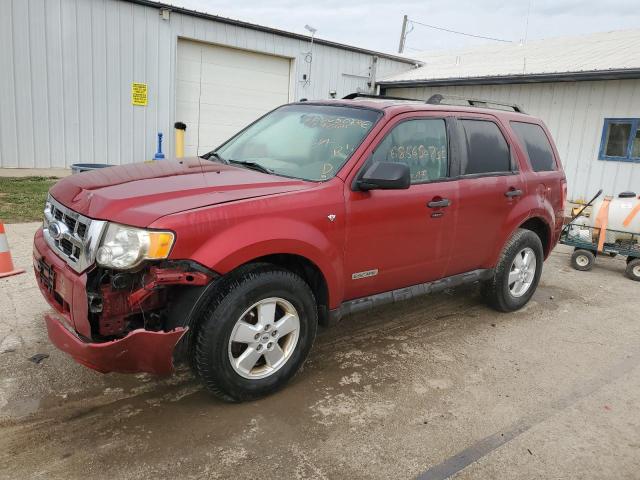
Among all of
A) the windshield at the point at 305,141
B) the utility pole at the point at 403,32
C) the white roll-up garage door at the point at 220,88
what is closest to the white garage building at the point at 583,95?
the white roll-up garage door at the point at 220,88

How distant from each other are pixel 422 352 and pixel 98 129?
32.7 feet

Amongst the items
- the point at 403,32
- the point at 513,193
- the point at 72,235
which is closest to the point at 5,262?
the point at 72,235

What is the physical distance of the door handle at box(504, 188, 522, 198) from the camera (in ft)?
15.2

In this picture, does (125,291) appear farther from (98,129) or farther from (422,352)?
(98,129)

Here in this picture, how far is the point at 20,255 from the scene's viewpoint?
5793 mm

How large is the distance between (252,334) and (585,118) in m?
11.9

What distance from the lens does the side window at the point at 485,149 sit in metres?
4.41

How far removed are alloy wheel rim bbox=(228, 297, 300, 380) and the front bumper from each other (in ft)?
1.33

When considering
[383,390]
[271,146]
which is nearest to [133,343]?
[383,390]

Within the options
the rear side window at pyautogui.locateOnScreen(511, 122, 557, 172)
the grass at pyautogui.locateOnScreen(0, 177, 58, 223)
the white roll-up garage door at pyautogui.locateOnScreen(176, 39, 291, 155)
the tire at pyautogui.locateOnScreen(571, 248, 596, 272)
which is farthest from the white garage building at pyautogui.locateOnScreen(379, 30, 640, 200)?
the grass at pyautogui.locateOnScreen(0, 177, 58, 223)

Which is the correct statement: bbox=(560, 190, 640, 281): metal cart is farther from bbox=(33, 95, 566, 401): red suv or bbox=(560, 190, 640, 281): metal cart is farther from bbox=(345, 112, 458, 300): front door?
bbox=(345, 112, 458, 300): front door

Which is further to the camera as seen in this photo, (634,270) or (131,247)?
(634,270)

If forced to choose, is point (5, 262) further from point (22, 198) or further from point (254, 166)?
point (22, 198)

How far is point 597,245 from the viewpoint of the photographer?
6875 millimetres
